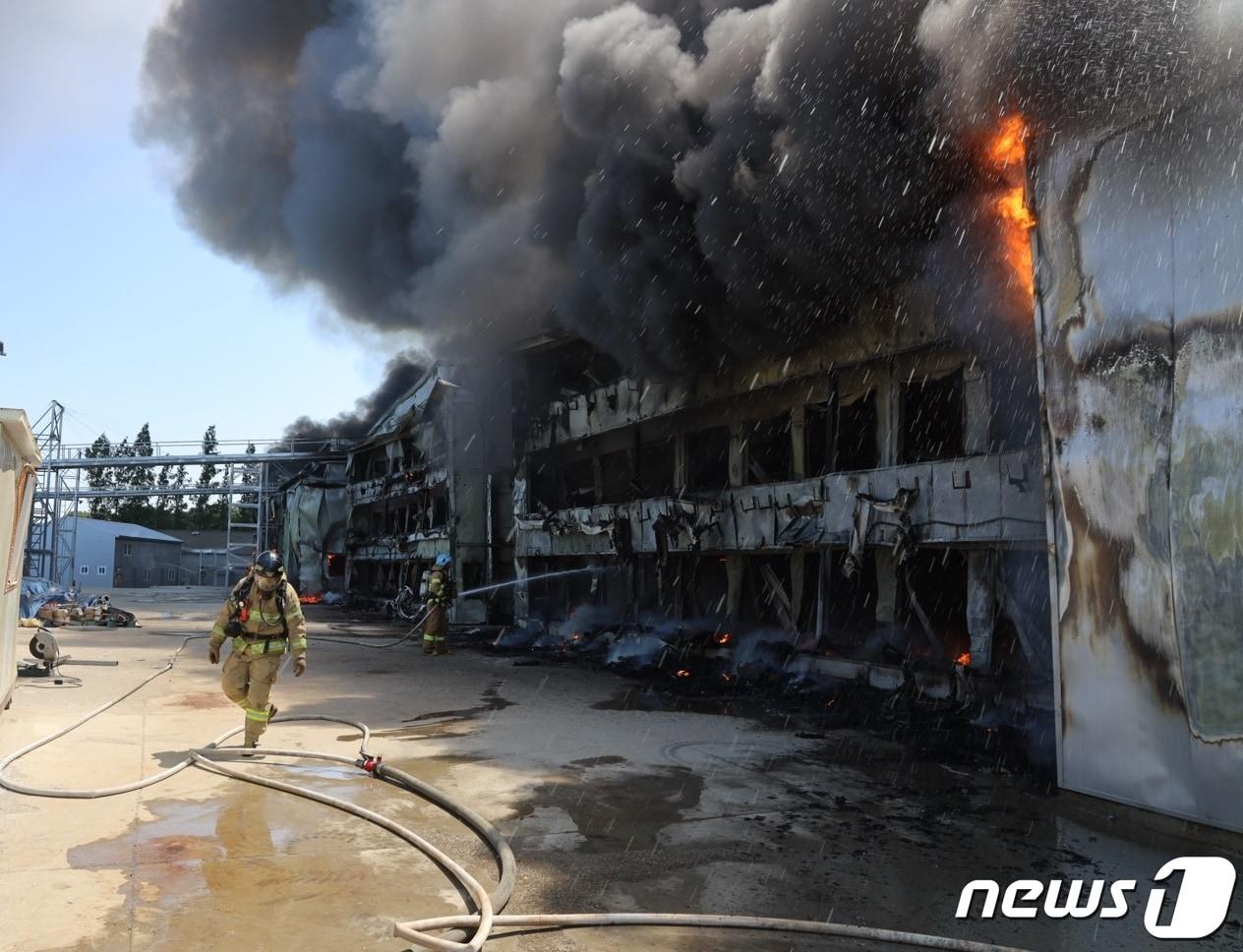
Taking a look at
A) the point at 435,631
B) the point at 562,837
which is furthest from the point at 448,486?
the point at 562,837

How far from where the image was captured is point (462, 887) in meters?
4.04

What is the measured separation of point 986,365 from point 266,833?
7611mm

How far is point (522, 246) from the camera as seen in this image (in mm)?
15383

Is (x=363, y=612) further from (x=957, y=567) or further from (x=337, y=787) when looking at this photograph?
(x=337, y=787)

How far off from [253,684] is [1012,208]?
7290 millimetres

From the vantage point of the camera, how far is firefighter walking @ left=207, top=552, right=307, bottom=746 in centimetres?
673

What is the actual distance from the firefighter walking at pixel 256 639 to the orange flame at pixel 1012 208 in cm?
630

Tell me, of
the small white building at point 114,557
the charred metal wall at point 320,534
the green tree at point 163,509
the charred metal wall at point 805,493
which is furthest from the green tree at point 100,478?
the charred metal wall at point 805,493

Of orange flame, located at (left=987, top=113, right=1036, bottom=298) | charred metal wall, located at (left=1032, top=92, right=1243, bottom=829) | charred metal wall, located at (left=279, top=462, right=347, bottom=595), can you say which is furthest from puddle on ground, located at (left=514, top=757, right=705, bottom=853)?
charred metal wall, located at (left=279, top=462, right=347, bottom=595)

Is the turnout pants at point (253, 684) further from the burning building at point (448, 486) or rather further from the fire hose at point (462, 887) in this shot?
the burning building at point (448, 486)

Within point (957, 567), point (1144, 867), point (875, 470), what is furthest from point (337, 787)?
point (957, 567)

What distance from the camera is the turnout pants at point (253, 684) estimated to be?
6.70 meters

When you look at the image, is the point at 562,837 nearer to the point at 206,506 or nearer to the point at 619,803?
the point at 619,803

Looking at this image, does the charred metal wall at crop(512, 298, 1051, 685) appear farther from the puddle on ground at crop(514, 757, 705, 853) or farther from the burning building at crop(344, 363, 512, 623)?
the puddle on ground at crop(514, 757, 705, 853)
